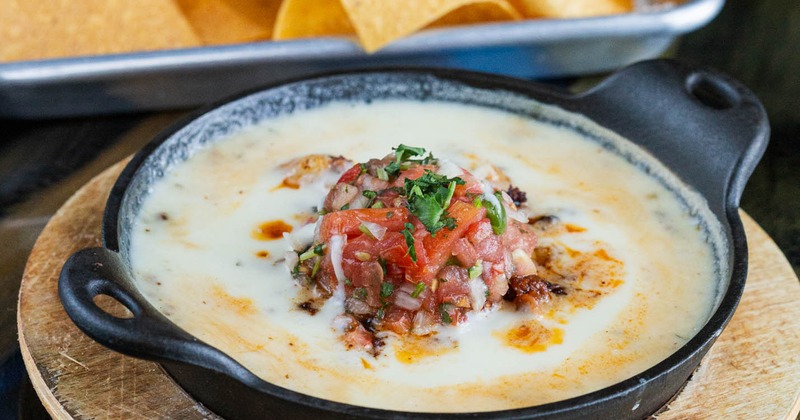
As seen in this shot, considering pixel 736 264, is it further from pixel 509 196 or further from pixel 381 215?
pixel 381 215

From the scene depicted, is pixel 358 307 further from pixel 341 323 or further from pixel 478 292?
pixel 478 292

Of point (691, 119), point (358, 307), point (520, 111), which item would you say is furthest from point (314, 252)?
point (691, 119)

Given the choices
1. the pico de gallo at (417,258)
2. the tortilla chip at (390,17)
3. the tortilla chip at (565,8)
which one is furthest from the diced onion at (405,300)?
the tortilla chip at (565,8)

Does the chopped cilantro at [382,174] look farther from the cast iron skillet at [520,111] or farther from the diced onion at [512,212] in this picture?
the cast iron skillet at [520,111]

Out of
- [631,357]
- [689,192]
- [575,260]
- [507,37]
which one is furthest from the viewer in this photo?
[507,37]

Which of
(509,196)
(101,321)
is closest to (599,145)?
(509,196)

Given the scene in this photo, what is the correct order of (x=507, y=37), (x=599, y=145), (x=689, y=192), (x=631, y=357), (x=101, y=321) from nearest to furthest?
1. (x=101, y=321)
2. (x=631, y=357)
3. (x=689, y=192)
4. (x=599, y=145)
5. (x=507, y=37)
